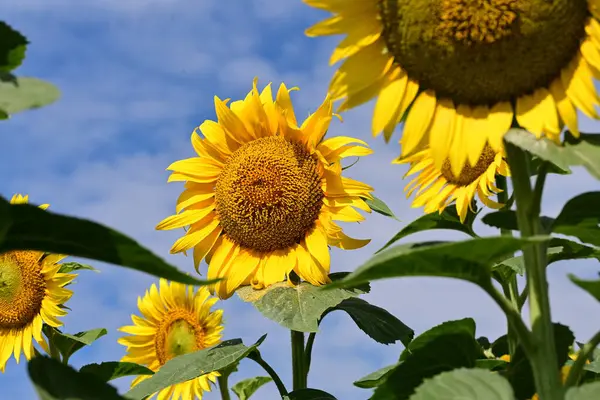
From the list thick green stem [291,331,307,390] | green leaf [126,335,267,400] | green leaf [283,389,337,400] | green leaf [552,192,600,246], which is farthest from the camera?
thick green stem [291,331,307,390]

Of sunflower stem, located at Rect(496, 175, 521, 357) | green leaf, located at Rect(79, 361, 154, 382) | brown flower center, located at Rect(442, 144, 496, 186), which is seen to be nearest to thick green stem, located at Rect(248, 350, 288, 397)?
green leaf, located at Rect(79, 361, 154, 382)

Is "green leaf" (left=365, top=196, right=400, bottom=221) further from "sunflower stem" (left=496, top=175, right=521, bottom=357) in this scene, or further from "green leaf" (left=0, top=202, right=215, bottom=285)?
"green leaf" (left=0, top=202, right=215, bottom=285)

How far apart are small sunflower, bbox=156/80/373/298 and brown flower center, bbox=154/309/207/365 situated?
2067 millimetres

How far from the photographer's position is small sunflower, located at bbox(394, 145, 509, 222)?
13.2 ft

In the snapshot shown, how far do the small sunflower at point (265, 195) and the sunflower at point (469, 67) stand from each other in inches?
66.7

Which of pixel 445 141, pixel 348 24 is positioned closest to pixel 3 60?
pixel 348 24

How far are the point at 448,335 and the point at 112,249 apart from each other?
94cm

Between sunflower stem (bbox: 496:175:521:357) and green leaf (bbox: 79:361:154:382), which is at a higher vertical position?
sunflower stem (bbox: 496:175:521:357)

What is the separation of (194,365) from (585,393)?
204 centimetres

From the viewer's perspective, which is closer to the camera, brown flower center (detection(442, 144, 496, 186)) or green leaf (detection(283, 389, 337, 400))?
green leaf (detection(283, 389, 337, 400))

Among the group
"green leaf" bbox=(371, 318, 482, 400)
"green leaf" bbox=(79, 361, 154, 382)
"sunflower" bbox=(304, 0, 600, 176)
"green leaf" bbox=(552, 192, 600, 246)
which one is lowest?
"green leaf" bbox=(371, 318, 482, 400)

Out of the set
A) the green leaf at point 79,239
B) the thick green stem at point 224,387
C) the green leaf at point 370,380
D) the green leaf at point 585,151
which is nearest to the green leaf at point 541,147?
the green leaf at point 585,151

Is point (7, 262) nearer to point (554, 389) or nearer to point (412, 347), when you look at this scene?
point (412, 347)

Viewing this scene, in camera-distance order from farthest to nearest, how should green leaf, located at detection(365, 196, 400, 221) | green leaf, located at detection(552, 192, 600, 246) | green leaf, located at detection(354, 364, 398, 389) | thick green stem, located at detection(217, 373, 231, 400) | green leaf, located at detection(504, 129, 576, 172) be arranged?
1. thick green stem, located at detection(217, 373, 231, 400)
2. green leaf, located at detection(365, 196, 400, 221)
3. green leaf, located at detection(354, 364, 398, 389)
4. green leaf, located at detection(552, 192, 600, 246)
5. green leaf, located at detection(504, 129, 576, 172)
